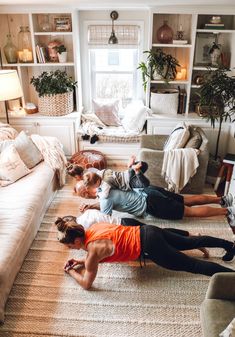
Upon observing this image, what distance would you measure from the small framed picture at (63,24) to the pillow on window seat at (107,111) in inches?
41.7

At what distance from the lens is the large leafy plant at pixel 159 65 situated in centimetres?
397

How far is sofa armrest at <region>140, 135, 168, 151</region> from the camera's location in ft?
12.8

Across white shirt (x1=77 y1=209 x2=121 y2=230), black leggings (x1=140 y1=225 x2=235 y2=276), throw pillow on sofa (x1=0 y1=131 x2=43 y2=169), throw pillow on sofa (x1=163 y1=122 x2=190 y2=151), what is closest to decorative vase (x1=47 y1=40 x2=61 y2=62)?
throw pillow on sofa (x1=0 y1=131 x2=43 y2=169)

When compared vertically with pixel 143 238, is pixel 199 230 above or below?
below

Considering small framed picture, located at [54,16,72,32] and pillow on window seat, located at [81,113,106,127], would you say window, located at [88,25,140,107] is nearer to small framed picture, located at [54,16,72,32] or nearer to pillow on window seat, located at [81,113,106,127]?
small framed picture, located at [54,16,72,32]

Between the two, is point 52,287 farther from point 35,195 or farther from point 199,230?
point 199,230

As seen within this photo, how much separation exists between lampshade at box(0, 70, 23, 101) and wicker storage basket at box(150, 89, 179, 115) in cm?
186

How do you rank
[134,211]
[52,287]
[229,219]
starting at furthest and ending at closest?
[229,219] < [134,211] < [52,287]

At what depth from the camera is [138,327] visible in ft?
6.62

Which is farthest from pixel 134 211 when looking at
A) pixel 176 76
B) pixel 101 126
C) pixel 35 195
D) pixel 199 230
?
pixel 176 76

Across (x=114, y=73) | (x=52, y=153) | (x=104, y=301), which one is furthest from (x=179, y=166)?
(x=114, y=73)

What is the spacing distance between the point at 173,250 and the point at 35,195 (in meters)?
1.48

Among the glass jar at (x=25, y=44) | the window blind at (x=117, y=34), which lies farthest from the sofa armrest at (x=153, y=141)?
the glass jar at (x=25, y=44)

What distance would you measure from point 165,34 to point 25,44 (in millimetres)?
2023
